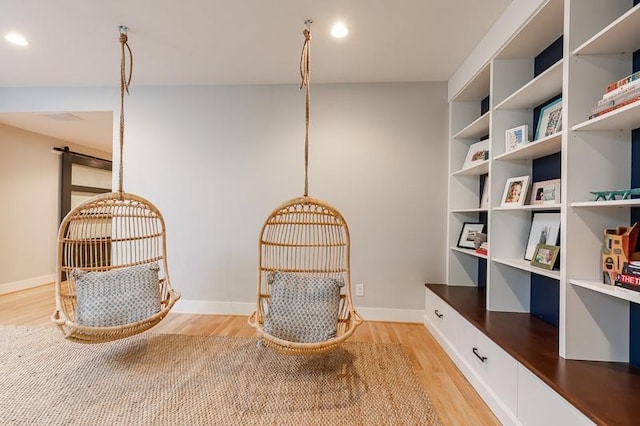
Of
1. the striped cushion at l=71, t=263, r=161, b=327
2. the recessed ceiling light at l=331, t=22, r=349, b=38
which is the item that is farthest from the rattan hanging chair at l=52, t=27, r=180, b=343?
the recessed ceiling light at l=331, t=22, r=349, b=38

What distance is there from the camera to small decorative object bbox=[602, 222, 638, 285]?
127 centimetres

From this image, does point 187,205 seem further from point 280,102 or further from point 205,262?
point 280,102

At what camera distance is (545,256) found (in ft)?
5.79

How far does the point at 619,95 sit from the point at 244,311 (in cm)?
325

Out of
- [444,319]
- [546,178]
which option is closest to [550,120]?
[546,178]

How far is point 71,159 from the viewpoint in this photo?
4.63 metres

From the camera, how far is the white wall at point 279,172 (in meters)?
Answer: 3.04

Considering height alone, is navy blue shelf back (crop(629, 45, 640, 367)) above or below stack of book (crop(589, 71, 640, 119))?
below

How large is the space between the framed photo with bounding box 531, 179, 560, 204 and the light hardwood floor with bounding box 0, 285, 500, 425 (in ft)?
4.31

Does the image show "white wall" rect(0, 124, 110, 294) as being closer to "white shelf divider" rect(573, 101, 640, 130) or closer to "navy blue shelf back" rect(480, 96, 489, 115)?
"navy blue shelf back" rect(480, 96, 489, 115)

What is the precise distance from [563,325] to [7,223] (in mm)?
5972

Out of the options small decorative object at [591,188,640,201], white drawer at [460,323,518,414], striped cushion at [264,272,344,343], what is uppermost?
small decorative object at [591,188,640,201]

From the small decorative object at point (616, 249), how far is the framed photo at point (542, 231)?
18.2 inches

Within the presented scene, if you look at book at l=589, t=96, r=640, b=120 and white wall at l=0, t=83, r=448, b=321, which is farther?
white wall at l=0, t=83, r=448, b=321
